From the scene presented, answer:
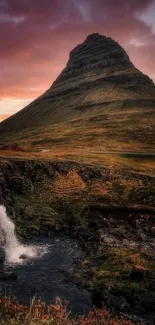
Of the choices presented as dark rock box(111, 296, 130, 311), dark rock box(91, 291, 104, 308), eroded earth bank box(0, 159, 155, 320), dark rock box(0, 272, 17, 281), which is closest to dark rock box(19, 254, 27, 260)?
dark rock box(0, 272, 17, 281)

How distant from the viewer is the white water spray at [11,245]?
34375 millimetres

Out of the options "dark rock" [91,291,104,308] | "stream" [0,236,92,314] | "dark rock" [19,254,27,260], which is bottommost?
"dark rock" [91,291,104,308]

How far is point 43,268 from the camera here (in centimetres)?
3147

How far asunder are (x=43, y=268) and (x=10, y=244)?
8.34m

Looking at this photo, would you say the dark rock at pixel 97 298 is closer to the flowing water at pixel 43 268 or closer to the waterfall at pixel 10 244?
the flowing water at pixel 43 268

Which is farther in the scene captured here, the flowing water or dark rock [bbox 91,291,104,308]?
the flowing water

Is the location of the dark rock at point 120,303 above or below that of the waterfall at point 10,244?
below

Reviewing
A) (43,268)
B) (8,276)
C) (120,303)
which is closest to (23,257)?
(43,268)

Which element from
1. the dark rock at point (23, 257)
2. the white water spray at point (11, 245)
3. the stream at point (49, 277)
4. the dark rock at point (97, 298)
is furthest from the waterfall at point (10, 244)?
the dark rock at point (97, 298)

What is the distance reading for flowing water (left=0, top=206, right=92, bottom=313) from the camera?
25906mm

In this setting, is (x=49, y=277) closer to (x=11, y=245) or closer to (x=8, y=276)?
(x=8, y=276)

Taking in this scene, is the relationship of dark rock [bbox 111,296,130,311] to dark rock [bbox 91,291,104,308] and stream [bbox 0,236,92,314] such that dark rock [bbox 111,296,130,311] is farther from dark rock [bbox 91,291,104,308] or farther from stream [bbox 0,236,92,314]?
stream [bbox 0,236,92,314]

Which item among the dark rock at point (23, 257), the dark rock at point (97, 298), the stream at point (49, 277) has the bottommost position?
the dark rock at point (97, 298)

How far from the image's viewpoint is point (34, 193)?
53.2 metres
